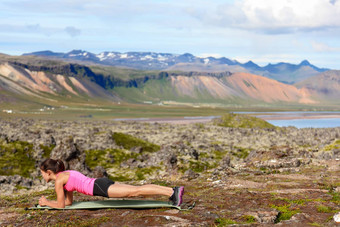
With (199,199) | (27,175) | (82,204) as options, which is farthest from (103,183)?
(27,175)

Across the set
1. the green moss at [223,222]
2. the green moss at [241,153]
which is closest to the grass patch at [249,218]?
the green moss at [223,222]

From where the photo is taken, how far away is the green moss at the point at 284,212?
554 inches

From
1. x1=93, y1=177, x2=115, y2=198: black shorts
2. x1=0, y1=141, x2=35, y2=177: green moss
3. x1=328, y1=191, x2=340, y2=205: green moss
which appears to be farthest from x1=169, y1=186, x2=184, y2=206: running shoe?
x1=0, y1=141, x2=35, y2=177: green moss

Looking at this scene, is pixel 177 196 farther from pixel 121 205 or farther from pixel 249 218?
pixel 249 218

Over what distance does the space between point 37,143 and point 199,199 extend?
44316mm

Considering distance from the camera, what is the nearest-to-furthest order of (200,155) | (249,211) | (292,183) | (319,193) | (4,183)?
1. (249,211)
2. (319,193)
3. (292,183)
4. (4,183)
5. (200,155)

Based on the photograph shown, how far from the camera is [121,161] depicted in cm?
5825

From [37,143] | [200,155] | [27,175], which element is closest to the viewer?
[27,175]

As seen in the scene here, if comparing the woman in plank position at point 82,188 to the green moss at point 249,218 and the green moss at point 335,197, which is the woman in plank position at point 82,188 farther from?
the green moss at point 335,197

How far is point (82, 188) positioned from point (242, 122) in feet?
418

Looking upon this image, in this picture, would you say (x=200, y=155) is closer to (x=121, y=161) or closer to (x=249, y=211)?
(x=121, y=161)

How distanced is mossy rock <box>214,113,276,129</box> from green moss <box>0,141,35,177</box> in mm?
93595

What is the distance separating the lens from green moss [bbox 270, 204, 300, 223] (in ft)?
46.1

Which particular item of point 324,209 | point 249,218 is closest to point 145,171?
point 324,209
